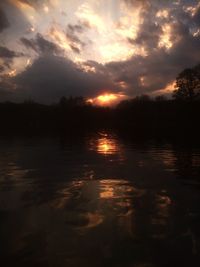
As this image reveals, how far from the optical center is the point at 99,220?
10242 mm

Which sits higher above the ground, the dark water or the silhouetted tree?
the silhouetted tree


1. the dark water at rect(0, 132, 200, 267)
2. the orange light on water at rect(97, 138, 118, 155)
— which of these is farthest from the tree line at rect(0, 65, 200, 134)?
the dark water at rect(0, 132, 200, 267)

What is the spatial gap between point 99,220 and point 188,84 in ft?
287

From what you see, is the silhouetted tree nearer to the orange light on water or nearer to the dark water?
the orange light on water

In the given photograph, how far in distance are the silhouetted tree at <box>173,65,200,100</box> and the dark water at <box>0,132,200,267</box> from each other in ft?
251

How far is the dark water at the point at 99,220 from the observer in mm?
7641

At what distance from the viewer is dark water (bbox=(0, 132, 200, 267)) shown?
25.1ft

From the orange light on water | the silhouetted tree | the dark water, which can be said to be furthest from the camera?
the silhouetted tree

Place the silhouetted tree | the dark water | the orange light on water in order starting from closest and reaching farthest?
the dark water < the orange light on water < the silhouetted tree

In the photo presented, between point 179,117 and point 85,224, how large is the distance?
95359mm

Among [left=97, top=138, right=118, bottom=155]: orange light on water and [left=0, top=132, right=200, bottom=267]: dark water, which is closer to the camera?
[left=0, top=132, right=200, bottom=267]: dark water

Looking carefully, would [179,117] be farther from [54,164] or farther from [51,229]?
[51,229]

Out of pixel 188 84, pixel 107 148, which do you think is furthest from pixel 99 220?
pixel 188 84

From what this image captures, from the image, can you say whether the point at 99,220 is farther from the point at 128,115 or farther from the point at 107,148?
the point at 128,115
